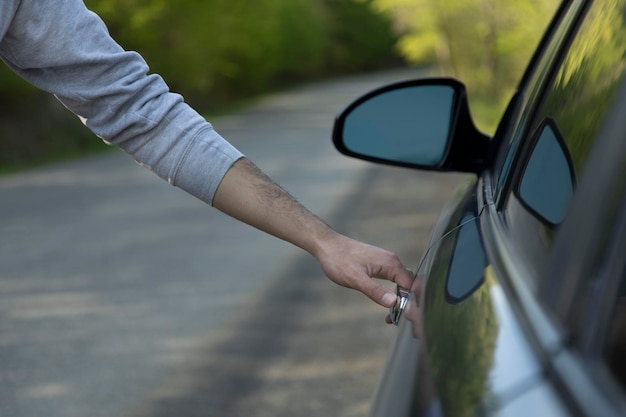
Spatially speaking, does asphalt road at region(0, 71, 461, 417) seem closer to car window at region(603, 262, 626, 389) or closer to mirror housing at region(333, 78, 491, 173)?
mirror housing at region(333, 78, 491, 173)

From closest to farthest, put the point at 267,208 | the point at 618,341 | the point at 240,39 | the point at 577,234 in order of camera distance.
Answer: the point at 618,341
the point at 577,234
the point at 267,208
the point at 240,39

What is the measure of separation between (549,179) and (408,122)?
955 mm

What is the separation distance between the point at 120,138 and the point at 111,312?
4.74 m

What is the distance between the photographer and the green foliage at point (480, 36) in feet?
62.5

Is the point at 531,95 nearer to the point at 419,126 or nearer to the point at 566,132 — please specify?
the point at 419,126

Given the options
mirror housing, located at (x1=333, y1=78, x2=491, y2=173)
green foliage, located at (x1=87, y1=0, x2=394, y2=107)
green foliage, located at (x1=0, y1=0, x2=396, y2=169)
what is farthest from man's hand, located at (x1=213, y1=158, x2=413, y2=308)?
green foliage, located at (x1=87, y1=0, x2=394, y2=107)

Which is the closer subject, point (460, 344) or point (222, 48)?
point (460, 344)

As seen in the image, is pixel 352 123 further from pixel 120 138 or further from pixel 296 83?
pixel 296 83

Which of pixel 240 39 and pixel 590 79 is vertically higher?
pixel 240 39

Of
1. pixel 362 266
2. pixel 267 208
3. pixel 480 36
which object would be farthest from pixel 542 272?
pixel 480 36

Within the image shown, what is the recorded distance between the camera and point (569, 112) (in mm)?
1636

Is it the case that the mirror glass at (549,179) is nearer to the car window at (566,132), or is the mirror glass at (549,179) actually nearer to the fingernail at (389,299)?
the car window at (566,132)

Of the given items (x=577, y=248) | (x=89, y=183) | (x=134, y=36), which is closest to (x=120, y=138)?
(x=577, y=248)

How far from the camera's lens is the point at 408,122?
2557mm
